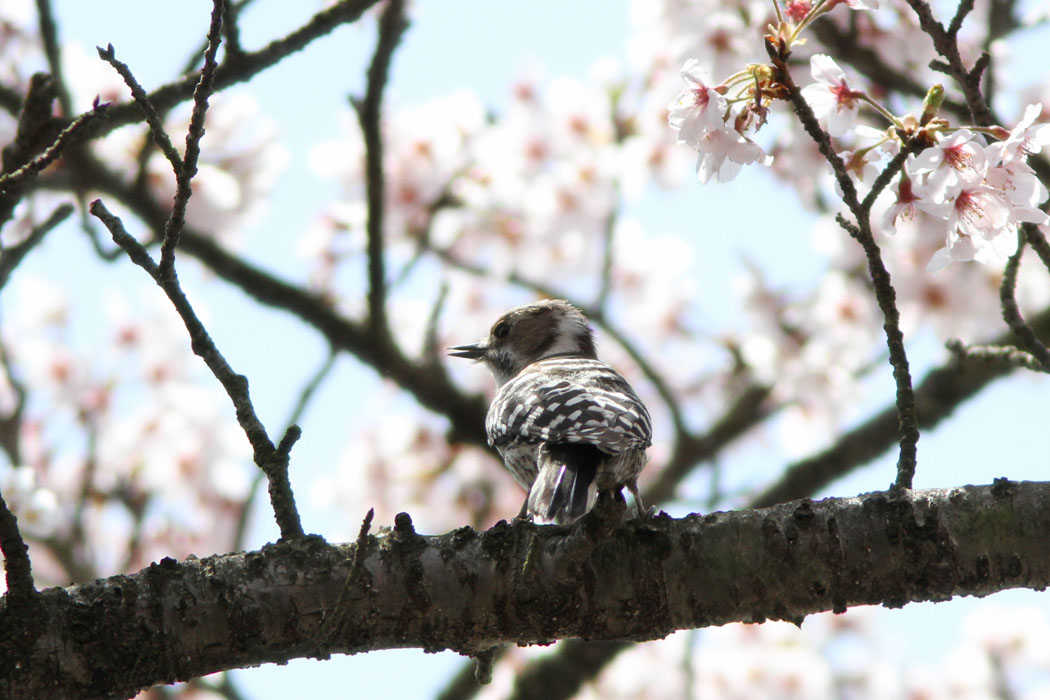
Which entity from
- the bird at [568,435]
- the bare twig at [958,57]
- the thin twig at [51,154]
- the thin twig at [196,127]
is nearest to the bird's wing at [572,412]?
the bird at [568,435]

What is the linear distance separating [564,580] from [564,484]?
874mm

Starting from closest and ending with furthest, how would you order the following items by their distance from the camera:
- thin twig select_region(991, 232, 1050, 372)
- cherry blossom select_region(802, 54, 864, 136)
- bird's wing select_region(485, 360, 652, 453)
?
cherry blossom select_region(802, 54, 864, 136) < thin twig select_region(991, 232, 1050, 372) < bird's wing select_region(485, 360, 652, 453)

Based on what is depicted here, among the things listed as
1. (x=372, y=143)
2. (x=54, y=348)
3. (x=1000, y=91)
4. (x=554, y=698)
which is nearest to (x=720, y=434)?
(x=554, y=698)

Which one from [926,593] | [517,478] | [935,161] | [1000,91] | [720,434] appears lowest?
[926,593]

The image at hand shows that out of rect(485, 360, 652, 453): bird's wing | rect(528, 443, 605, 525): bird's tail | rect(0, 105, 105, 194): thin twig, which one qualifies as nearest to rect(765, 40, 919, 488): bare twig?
rect(528, 443, 605, 525): bird's tail

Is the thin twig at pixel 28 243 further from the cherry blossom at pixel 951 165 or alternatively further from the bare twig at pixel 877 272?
the cherry blossom at pixel 951 165

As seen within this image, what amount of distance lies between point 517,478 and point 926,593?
228 cm

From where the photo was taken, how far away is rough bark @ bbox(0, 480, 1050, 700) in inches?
93.6

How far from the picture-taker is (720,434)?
7.00 metres

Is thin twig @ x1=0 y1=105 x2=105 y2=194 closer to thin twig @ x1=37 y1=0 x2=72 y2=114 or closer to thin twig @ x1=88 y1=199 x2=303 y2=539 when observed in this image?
thin twig @ x1=88 y1=199 x2=303 y2=539

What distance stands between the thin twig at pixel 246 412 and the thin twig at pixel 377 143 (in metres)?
2.09

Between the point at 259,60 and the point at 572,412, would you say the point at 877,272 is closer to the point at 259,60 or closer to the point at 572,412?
the point at 572,412

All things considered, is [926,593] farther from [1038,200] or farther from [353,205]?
[353,205]

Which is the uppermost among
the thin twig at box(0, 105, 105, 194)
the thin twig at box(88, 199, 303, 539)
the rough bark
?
the thin twig at box(0, 105, 105, 194)
